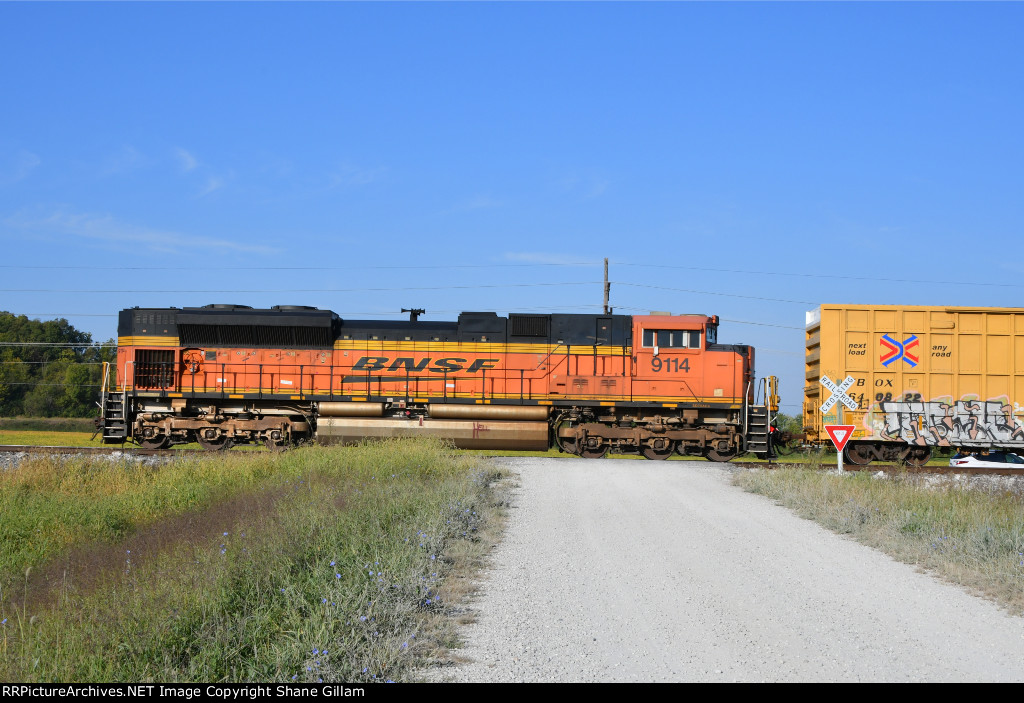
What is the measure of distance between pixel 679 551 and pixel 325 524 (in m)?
3.90

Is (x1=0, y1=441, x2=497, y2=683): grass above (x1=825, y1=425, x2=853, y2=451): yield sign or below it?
below

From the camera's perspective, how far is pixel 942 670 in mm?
5074

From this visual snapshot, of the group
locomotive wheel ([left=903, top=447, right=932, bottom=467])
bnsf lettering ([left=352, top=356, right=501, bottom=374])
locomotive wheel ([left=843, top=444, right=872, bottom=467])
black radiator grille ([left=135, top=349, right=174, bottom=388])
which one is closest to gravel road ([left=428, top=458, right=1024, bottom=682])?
bnsf lettering ([left=352, top=356, right=501, bottom=374])

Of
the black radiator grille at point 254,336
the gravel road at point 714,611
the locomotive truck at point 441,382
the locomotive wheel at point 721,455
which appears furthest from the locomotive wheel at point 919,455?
the black radiator grille at point 254,336

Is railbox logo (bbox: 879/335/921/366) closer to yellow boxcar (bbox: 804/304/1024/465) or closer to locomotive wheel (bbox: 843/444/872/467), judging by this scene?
yellow boxcar (bbox: 804/304/1024/465)

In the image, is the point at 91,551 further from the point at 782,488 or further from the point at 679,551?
the point at 782,488

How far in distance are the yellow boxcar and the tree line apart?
5151 cm

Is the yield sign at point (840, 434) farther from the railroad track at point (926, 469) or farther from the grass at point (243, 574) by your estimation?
the grass at point (243, 574)

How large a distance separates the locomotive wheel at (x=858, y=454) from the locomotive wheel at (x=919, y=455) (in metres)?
0.94

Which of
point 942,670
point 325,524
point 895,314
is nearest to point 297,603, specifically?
point 325,524

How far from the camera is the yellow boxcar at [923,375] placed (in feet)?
63.6

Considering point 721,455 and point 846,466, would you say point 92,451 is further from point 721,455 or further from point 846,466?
point 846,466

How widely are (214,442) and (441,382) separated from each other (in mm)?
6187

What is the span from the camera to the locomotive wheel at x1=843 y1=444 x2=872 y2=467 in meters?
20.0
